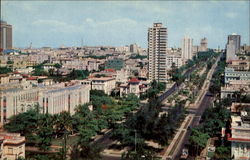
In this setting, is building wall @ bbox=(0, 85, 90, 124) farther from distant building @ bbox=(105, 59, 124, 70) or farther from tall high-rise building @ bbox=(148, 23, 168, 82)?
distant building @ bbox=(105, 59, 124, 70)

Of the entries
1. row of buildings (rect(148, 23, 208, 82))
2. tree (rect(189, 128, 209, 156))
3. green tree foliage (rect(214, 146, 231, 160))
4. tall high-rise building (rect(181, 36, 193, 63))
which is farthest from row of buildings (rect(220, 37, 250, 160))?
tall high-rise building (rect(181, 36, 193, 63))

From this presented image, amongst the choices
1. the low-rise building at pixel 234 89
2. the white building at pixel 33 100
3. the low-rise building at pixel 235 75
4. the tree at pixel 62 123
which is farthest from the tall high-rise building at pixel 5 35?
the tree at pixel 62 123

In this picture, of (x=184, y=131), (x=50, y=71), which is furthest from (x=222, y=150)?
(x=50, y=71)

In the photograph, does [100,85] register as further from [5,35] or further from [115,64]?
[5,35]

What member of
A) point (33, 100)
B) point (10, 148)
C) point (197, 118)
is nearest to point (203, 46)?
point (197, 118)

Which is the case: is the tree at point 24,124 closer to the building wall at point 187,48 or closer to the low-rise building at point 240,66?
the low-rise building at point 240,66

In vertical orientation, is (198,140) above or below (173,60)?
below

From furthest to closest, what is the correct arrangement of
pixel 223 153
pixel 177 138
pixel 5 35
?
pixel 5 35
pixel 177 138
pixel 223 153

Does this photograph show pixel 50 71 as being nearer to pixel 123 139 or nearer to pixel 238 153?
pixel 123 139
